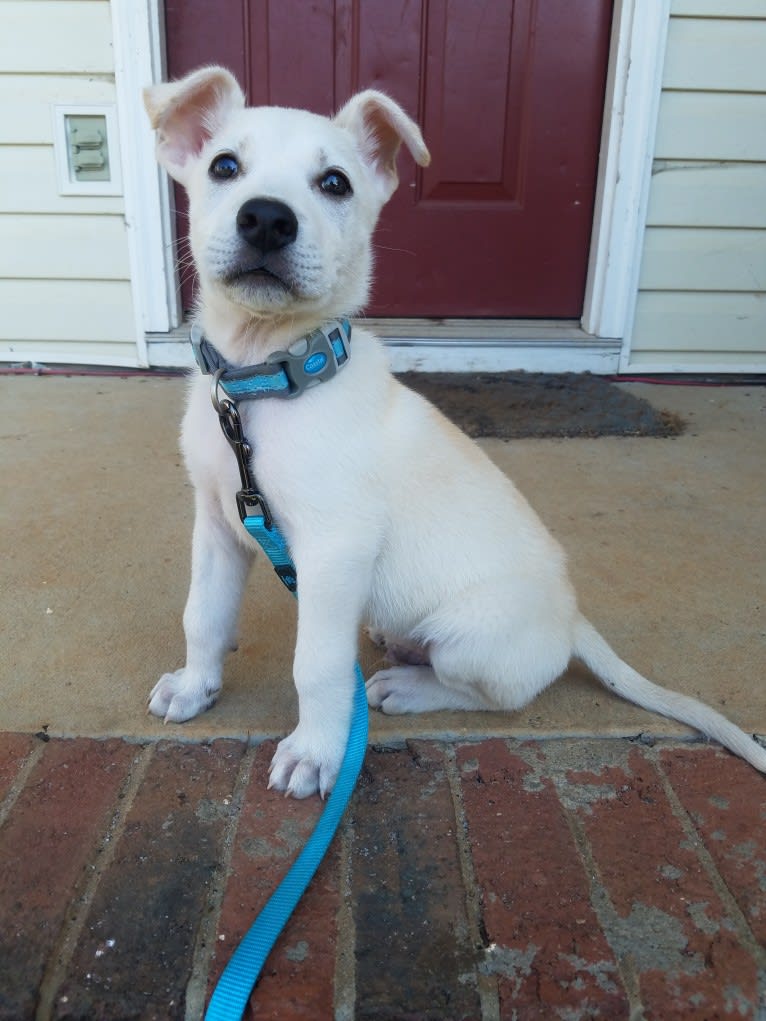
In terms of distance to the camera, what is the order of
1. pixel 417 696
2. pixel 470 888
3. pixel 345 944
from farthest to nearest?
pixel 417 696 < pixel 470 888 < pixel 345 944

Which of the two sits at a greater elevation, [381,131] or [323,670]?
[381,131]

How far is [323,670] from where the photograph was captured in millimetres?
1795

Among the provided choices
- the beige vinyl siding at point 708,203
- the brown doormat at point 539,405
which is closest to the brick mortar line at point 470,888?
the brown doormat at point 539,405

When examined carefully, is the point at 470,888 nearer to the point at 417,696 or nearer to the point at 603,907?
the point at 603,907

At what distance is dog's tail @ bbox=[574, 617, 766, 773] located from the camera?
1.93m

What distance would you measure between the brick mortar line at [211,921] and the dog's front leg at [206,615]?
0.98 feet

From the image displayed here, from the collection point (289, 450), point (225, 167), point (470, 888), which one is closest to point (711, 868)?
point (470, 888)

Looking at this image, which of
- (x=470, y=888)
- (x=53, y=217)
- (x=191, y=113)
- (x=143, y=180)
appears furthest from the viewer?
(x=53, y=217)

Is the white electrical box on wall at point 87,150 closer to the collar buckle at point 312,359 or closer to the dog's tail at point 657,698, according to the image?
the collar buckle at point 312,359

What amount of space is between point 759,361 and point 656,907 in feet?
13.9

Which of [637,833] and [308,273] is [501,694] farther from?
[308,273]

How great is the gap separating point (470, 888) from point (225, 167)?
1.55 metres

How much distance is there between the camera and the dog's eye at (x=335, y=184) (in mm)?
1884

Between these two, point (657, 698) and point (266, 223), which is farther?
point (657, 698)
